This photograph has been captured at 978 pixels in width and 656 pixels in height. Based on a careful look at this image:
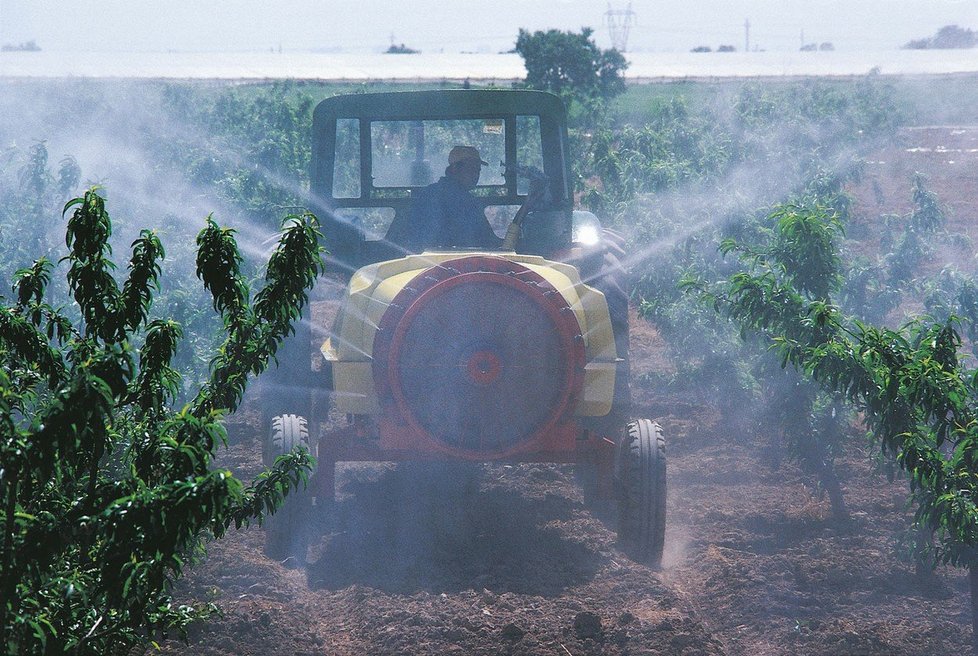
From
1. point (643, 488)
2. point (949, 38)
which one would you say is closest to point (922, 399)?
point (643, 488)

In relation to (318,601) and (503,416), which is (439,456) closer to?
(503,416)

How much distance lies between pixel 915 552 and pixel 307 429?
371cm

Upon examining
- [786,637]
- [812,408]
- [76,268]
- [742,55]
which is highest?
[742,55]

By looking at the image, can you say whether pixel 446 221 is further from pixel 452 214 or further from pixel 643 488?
pixel 643 488

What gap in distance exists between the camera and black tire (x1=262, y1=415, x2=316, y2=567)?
6.94m

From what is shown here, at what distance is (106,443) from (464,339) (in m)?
3.45

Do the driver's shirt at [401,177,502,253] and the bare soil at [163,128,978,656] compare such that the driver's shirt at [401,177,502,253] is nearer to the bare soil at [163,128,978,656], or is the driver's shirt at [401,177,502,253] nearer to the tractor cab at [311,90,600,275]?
the tractor cab at [311,90,600,275]

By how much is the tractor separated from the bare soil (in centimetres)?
42

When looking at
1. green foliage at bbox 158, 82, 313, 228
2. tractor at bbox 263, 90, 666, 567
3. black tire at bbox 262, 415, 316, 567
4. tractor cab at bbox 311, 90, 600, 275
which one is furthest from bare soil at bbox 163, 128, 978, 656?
green foliage at bbox 158, 82, 313, 228

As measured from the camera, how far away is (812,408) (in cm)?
838

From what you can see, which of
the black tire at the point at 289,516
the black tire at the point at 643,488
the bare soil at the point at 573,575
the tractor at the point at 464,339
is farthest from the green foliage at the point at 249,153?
the black tire at the point at 643,488

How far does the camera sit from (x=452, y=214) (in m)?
7.86

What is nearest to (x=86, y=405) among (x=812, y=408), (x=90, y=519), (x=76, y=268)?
(x=90, y=519)

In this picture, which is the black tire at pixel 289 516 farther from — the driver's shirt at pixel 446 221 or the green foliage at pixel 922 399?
the green foliage at pixel 922 399
